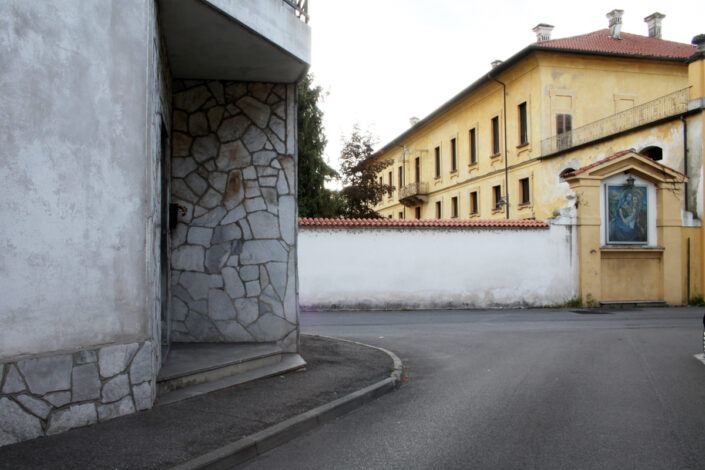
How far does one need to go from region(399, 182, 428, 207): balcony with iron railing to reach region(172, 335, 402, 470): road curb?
36775 millimetres

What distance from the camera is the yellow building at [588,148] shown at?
2162 centimetres

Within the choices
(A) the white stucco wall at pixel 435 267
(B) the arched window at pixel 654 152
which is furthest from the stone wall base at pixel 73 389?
(B) the arched window at pixel 654 152

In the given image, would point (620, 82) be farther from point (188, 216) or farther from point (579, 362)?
point (188, 216)

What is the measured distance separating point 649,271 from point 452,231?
8.16 metres

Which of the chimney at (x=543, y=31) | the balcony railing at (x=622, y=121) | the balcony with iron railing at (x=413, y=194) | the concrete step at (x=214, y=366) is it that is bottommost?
the concrete step at (x=214, y=366)

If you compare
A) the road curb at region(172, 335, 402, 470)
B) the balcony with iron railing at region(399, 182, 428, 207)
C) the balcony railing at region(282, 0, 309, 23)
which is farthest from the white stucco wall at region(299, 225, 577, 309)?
the balcony with iron railing at region(399, 182, 428, 207)

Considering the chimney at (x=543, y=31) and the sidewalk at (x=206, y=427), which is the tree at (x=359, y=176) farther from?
the sidewalk at (x=206, y=427)

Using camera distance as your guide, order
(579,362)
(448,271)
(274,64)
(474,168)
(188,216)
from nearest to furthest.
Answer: (274,64), (188,216), (579,362), (448,271), (474,168)

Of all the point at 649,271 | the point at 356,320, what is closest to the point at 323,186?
the point at 356,320

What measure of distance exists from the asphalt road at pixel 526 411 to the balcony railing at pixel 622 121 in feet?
49.4

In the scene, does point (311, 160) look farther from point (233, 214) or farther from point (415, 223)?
point (233, 214)

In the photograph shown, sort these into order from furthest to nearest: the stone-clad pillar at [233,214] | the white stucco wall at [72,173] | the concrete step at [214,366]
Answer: the stone-clad pillar at [233,214] < the concrete step at [214,366] < the white stucco wall at [72,173]

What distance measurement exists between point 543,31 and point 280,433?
3521cm

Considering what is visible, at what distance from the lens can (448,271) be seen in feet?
65.4
